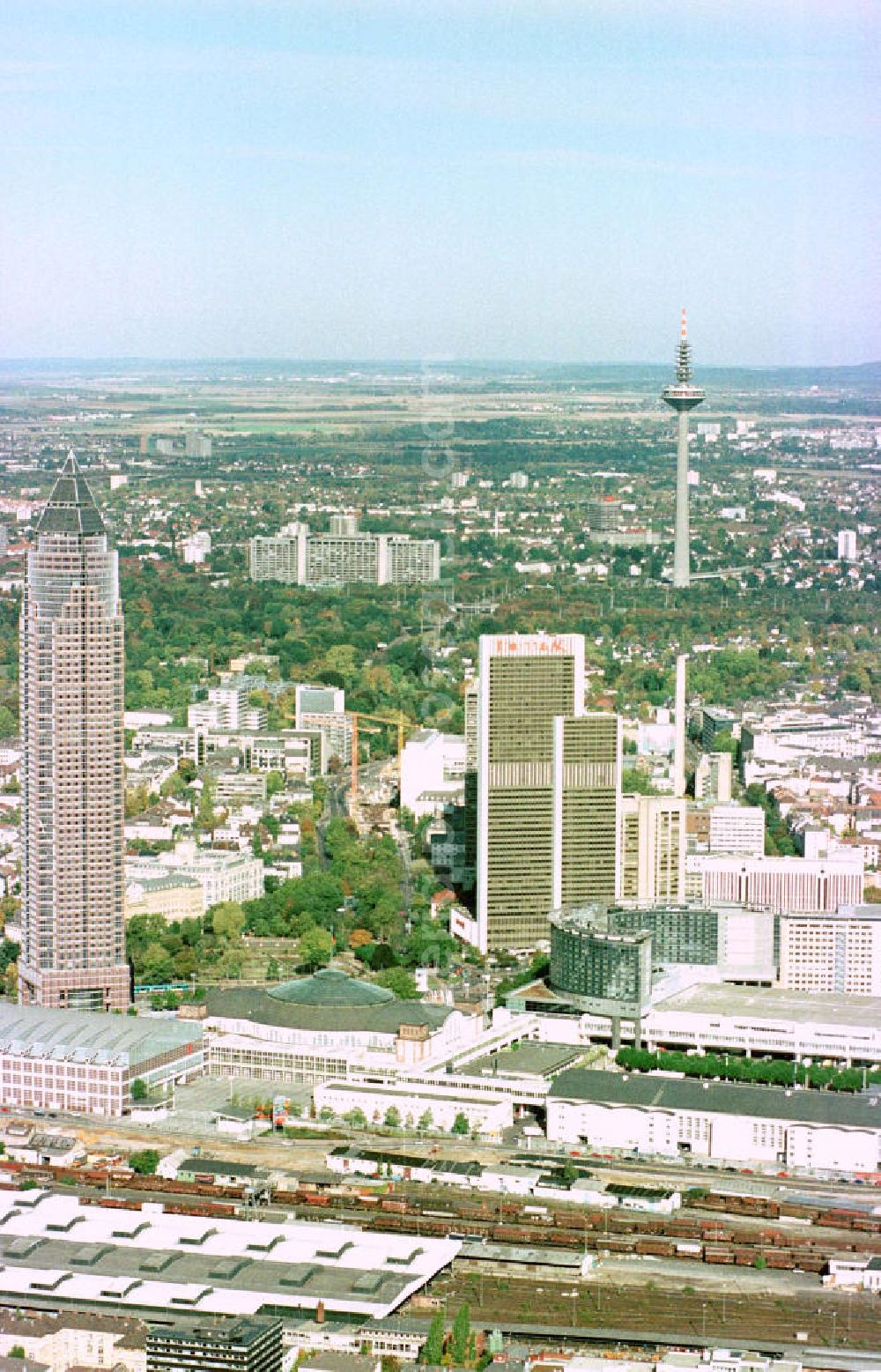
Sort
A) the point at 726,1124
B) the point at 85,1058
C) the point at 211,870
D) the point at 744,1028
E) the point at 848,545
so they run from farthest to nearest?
1. the point at 848,545
2. the point at 211,870
3. the point at 744,1028
4. the point at 85,1058
5. the point at 726,1124

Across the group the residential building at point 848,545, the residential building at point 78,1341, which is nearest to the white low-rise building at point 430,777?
the residential building at point 78,1341

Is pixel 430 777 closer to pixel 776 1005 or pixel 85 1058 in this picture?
pixel 776 1005

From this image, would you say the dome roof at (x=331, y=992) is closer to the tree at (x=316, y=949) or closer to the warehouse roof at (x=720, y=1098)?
the tree at (x=316, y=949)

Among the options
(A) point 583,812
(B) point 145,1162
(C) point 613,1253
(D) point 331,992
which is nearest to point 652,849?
(A) point 583,812

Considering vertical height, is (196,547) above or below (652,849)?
above

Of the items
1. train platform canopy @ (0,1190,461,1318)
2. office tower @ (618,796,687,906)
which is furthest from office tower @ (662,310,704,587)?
train platform canopy @ (0,1190,461,1318)
